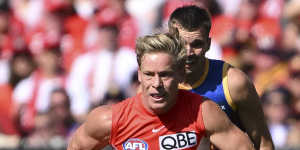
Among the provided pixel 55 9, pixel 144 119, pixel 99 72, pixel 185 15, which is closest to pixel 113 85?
pixel 99 72

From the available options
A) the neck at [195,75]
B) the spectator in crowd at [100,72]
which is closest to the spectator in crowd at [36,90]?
the spectator in crowd at [100,72]

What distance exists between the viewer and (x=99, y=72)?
9.34 m

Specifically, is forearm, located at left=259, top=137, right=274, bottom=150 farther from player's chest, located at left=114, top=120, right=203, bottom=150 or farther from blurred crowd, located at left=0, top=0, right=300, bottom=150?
blurred crowd, located at left=0, top=0, right=300, bottom=150

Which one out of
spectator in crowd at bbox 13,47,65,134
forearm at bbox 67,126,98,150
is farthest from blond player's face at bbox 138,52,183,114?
spectator in crowd at bbox 13,47,65,134

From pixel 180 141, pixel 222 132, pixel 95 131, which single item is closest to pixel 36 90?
pixel 95 131

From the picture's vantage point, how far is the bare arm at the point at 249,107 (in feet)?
17.1

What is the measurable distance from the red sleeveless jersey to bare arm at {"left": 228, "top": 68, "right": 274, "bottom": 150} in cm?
59

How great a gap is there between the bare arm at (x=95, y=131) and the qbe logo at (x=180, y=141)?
39 cm

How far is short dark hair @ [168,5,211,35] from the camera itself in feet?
17.3

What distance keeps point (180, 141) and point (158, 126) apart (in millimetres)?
181

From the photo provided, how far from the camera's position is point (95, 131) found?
4668 millimetres

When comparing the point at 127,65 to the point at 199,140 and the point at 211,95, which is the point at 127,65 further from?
the point at 199,140

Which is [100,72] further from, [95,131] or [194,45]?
[95,131]

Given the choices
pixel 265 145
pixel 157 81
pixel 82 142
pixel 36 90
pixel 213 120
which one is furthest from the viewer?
pixel 36 90
